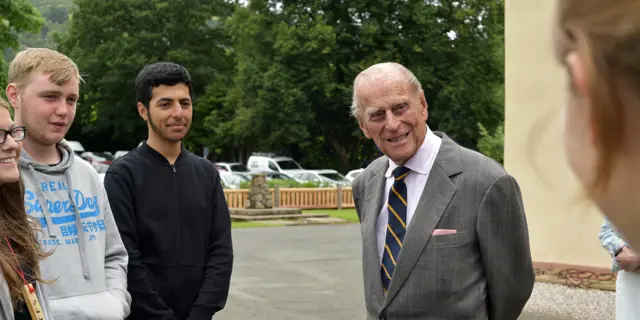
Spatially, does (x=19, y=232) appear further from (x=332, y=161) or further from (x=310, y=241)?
(x=332, y=161)

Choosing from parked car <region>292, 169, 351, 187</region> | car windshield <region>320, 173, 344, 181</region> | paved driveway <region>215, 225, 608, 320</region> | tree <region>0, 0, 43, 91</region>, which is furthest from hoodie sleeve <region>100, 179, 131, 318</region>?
car windshield <region>320, 173, 344, 181</region>

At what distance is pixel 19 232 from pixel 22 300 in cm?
27

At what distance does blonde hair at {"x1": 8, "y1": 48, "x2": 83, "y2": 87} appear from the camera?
3529mm

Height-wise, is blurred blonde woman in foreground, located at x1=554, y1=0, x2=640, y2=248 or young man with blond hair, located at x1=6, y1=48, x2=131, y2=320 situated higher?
blurred blonde woman in foreground, located at x1=554, y1=0, x2=640, y2=248

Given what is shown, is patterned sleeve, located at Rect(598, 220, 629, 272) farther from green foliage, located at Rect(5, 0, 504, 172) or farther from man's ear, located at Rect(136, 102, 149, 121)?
green foliage, located at Rect(5, 0, 504, 172)

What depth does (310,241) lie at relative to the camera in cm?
1797

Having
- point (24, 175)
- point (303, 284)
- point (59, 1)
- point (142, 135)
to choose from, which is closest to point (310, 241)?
point (303, 284)

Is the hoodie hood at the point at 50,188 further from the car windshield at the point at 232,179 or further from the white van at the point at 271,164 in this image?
the white van at the point at 271,164

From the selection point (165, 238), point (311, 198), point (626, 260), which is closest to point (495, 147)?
point (311, 198)

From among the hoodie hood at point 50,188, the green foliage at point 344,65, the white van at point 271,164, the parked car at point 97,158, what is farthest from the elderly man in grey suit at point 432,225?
the parked car at point 97,158

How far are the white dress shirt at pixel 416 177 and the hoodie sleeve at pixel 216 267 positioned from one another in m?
1.05

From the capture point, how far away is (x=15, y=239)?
9.82 feet

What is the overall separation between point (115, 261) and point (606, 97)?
3.12m

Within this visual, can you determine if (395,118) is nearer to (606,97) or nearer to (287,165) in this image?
(606,97)
